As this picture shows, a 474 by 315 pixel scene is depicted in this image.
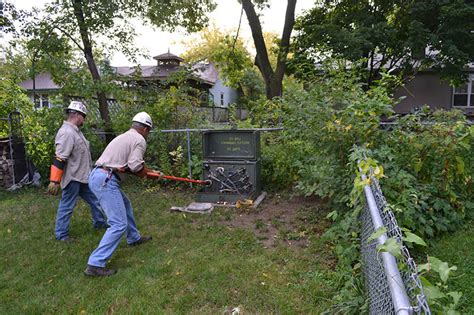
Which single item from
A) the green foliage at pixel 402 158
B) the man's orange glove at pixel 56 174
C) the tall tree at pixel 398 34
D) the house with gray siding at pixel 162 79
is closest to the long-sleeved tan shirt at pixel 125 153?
the man's orange glove at pixel 56 174

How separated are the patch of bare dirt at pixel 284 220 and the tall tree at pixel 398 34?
778 cm

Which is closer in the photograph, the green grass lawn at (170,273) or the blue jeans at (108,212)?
the green grass lawn at (170,273)

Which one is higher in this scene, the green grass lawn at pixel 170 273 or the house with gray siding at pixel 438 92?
the house with gray siding at pixel 438 92

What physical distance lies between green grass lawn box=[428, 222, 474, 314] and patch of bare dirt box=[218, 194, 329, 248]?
59.9 inches

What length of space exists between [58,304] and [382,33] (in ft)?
50.3

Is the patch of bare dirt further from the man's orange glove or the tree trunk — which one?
the tree trunk

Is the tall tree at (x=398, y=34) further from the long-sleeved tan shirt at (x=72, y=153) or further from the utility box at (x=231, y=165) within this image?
the long-sleeved tan shirt at (x=72, y=153)

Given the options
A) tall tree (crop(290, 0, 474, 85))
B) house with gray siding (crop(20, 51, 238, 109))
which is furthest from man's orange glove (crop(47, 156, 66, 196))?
tall tree (crop(290, 0, 474, 85))

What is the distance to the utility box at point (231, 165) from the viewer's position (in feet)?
23.5

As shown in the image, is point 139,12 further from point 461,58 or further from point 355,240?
point 461,58

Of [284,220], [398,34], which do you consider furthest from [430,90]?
[284,220]

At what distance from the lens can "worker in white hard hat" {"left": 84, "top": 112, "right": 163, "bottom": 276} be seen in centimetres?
421

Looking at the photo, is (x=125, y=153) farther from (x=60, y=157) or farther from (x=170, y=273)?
(x=170, y=273)

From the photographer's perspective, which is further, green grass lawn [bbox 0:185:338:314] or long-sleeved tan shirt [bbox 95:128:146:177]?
long-sleeved tan shirt [bbox 95:128:146:177]
